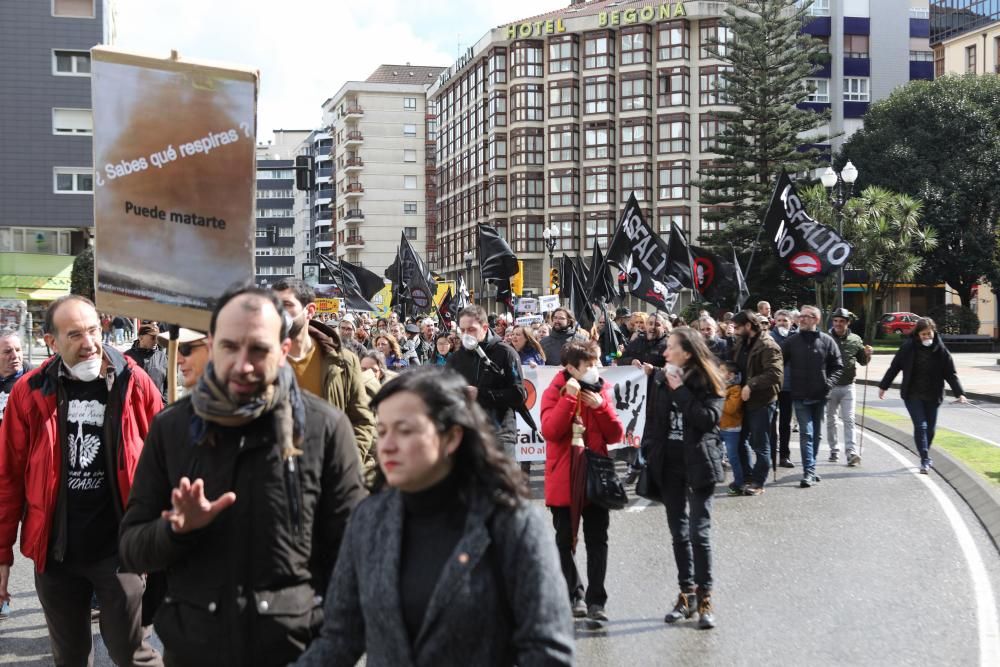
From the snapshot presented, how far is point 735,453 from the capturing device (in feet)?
39.2

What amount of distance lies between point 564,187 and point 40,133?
31261 millimetres

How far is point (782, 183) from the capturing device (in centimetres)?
1906

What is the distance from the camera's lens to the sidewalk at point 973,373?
84.0ft

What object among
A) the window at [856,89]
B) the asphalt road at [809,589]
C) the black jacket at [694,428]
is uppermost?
the window at [856,89]

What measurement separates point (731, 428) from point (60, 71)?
2061 inches

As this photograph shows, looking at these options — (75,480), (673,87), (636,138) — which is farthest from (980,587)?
(673,87)

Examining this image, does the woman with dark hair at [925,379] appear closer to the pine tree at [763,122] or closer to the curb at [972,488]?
the curb at [972,488]

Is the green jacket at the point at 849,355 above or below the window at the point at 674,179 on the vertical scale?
below

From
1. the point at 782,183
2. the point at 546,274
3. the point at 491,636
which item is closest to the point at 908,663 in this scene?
the point at 491,636

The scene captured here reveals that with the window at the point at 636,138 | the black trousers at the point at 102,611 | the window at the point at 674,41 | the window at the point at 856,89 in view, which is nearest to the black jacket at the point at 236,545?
the black trousers at the point at 102,611

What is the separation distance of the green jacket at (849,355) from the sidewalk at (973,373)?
38.5 ft

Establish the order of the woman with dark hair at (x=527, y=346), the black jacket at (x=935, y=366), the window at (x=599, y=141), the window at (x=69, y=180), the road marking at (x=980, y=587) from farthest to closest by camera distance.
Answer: the window at (x=599, y=141) → the window at (x=69, y=180) → the woman with dark hair at (x=527, y=346) → the black jacket at (x=935, y=366) → the road marking at (x=980, y=587)

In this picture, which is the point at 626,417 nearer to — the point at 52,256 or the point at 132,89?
the point at 132,89

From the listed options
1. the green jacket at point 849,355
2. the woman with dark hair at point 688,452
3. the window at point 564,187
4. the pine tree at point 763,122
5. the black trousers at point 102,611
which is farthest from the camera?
the window at point 564,187
